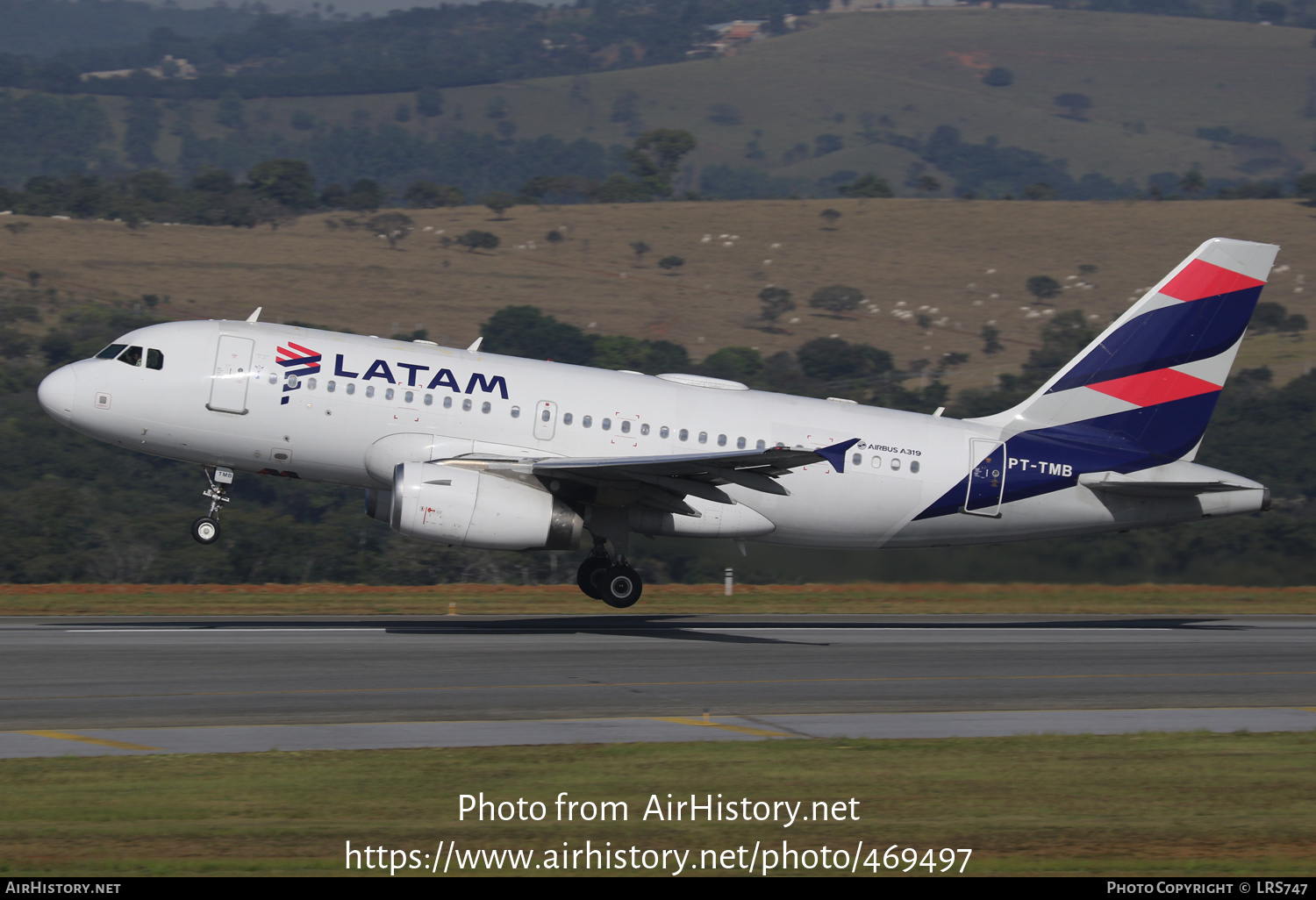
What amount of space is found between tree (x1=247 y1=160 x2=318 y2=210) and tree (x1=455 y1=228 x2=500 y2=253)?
99.9 feet

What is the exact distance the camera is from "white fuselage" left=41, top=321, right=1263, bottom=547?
1099 inches

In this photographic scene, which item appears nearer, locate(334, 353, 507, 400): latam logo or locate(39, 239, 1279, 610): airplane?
locate(39, 239, 1279, 610): airplane

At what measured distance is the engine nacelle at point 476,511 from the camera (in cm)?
2620

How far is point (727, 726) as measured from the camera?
17.8 meters

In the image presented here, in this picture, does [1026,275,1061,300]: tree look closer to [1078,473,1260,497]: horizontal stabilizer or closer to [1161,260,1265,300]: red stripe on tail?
[1161,260,1265,300]: red stripe on tail

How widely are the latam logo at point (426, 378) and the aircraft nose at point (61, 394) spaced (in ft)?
15.5

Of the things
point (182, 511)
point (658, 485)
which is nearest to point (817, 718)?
point (658, 485)

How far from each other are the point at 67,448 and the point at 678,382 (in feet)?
152

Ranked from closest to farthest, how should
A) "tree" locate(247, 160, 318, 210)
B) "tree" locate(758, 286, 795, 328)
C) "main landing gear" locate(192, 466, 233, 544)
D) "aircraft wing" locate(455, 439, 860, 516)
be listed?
"aircraft wing" locate(455, 439, 860, 516) < "main landing gear" locate(192, 466, 233, 544) < "tree" locate(758, 286, 795, 328) < "tree" locate(247, 160, 318, 210)

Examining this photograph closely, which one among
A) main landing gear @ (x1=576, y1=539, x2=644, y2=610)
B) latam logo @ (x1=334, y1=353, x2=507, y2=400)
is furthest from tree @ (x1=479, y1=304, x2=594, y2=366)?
latam logo @ (x1=334, y1=353, x2=507, y2=400)

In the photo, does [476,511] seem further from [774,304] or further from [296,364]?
[774,304]

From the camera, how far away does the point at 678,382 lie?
30.5 meters

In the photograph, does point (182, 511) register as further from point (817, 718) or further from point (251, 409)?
point (817, 718)

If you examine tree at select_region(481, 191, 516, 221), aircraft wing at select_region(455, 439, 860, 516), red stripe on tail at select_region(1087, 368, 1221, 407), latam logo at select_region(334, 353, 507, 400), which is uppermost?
tree at select_region(481, 191, 516, 221)
